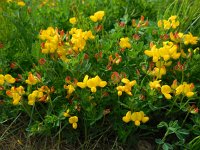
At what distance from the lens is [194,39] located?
2.16m

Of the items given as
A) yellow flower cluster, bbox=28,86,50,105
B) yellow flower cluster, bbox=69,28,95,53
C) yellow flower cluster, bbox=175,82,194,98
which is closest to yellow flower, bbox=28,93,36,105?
yellow flower cluster, bbox=28,86,50,105

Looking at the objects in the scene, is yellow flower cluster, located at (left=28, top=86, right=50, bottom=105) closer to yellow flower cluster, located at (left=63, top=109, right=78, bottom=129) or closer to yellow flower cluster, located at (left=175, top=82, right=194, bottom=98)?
yellow flower cluster, located at (left=63, top=109, right=78, bottom=129)

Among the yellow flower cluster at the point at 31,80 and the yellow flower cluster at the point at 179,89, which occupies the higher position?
the yellow flower cluster at the point at 179,89

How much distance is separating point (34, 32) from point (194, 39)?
94 centimetres

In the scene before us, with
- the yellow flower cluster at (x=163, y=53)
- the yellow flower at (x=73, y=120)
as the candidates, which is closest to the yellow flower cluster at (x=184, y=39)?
the yellow flower cluster at (x=163, y=53)

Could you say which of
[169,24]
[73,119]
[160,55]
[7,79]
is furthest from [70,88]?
[169,24]

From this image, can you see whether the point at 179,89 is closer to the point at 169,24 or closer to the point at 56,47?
the point at 169,24

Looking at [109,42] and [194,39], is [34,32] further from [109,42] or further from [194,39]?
[194,39]

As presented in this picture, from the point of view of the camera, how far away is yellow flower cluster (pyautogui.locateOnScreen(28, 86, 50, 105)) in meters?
1.94

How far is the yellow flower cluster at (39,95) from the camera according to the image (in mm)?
1936

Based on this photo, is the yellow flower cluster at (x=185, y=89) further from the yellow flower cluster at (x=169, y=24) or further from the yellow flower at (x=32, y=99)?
the yellow flower at (x=32, y=99)

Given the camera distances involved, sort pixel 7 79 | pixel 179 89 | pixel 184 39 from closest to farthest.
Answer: pixel 179 89, pixel 7 79, pixel 184 39

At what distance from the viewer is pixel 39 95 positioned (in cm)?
195

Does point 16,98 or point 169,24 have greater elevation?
point 169,24
